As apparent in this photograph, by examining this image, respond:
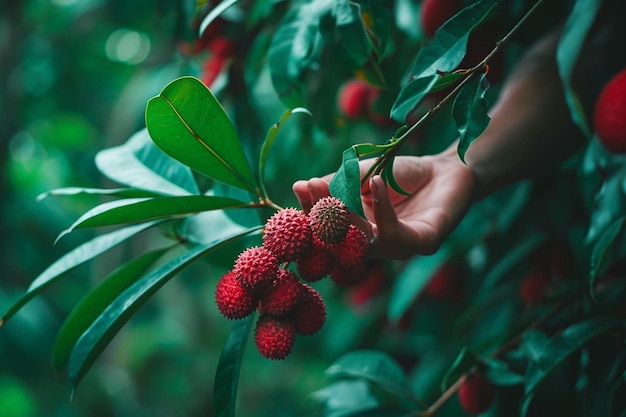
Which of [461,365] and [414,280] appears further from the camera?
[414,280]

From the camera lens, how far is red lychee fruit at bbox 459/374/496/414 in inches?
35.6

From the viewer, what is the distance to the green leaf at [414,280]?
1295mm

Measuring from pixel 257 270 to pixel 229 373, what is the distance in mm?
151

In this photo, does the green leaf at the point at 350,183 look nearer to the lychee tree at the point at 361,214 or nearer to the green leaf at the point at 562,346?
the lychee tree at the point at 361,214

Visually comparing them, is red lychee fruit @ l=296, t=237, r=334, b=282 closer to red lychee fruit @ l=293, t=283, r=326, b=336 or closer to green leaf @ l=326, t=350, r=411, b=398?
red lychee fruit @ l=293, t=283, r=326, b=336

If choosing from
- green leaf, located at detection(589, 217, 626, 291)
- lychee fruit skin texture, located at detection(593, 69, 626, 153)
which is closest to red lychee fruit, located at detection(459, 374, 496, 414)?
green leaf, located at detection(589, 217, 626, 291)

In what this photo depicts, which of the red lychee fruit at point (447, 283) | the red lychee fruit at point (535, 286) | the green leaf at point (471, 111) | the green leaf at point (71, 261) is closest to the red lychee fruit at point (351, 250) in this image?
the green leaf at point (471, 111)

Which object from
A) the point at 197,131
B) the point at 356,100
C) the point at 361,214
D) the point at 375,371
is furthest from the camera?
the point at 356,100

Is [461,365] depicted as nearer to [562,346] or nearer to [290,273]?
[562,346]

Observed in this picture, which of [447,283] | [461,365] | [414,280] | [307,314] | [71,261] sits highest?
[71,261]

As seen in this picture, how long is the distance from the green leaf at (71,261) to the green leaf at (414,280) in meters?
0.65

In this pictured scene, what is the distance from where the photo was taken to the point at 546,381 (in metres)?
0.82

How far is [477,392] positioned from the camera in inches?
35.6

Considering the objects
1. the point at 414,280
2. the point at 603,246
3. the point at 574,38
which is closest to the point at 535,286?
the point at 414,280
